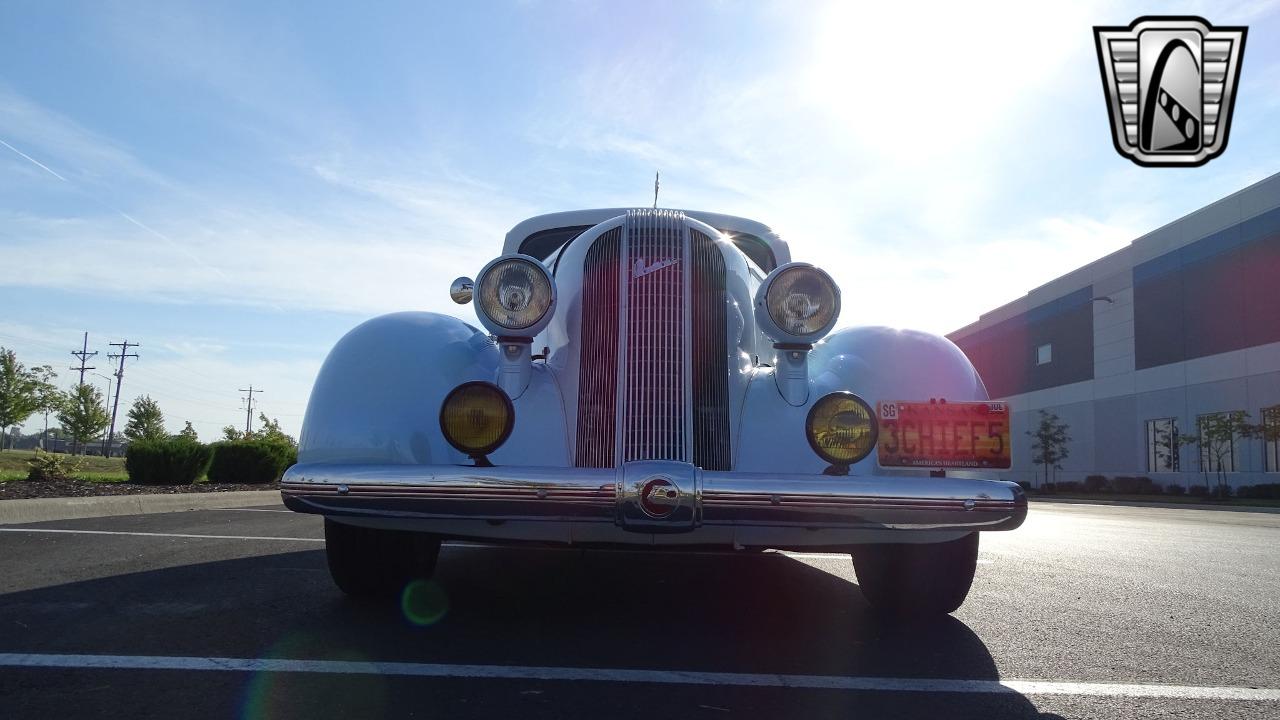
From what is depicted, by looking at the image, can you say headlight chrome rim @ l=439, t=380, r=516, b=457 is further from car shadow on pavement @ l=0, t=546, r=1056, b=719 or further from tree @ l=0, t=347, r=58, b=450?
tree @ l=0, t=347, r=58, b=450

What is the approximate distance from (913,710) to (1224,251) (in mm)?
38173

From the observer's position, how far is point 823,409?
3406 millimetres

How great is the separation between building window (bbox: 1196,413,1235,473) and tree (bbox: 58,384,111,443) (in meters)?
50.4

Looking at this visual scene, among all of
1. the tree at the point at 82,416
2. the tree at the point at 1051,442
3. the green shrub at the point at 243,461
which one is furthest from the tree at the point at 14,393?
the tree at the point at 1051,442

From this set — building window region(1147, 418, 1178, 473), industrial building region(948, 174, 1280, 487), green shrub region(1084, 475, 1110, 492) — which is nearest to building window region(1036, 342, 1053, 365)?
industrial building region(948, 174, 1280, 487)

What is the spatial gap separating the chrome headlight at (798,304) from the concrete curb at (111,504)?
292 inches

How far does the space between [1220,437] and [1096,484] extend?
8017mm

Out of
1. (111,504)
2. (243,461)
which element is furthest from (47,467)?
(111,504)

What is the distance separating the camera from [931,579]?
3.86 metres

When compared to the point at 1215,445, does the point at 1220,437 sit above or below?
above

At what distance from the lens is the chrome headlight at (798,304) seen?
3.66 m

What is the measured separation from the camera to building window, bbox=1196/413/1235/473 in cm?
3064

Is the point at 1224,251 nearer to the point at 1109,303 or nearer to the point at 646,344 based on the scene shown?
the point at 1109,303

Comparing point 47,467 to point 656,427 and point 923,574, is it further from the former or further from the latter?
point 923,574
